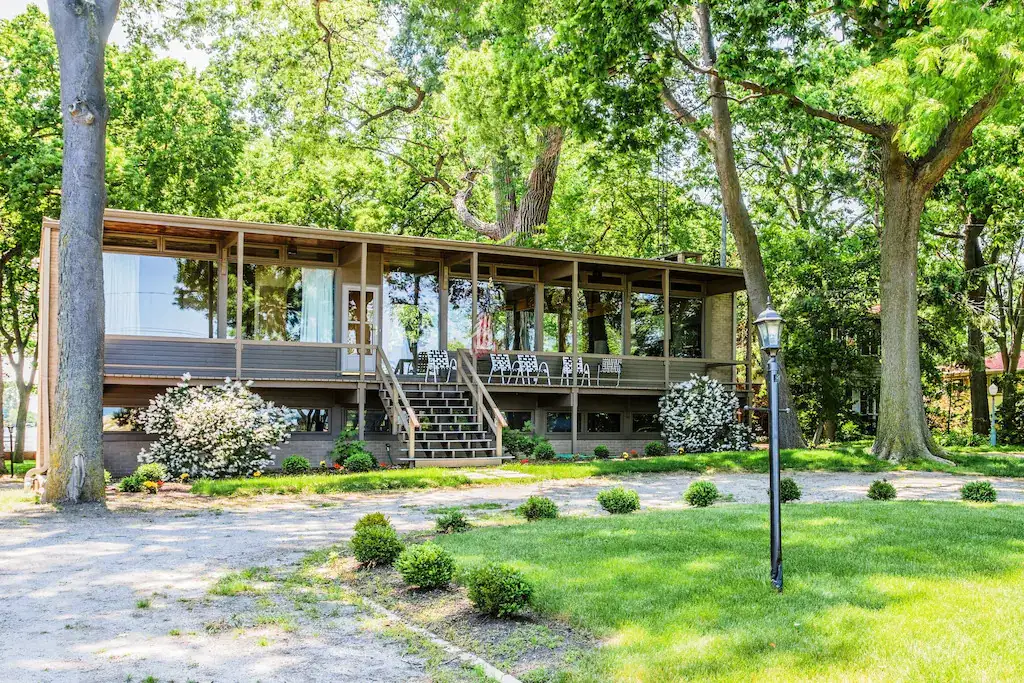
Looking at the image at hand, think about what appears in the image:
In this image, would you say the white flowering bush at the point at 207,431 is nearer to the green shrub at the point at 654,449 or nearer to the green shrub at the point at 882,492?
the green shrub at the point at 654,449

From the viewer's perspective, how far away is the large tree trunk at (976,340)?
81.9 ft

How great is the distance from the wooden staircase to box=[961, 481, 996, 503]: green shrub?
7836mm

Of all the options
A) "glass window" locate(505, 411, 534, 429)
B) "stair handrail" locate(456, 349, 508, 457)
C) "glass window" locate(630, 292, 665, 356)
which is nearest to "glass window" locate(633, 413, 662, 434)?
"glass window" locate(630, 292, 665, 356)

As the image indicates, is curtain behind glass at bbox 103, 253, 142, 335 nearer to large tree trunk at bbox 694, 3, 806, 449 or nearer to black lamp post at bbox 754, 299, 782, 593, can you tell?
large tree trunk at bbox 694, 3, 806, 449

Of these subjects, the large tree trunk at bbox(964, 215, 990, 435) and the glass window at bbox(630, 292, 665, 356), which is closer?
the glass window at bbox(630, 292, 665, 356)

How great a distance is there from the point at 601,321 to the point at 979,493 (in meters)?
11.8

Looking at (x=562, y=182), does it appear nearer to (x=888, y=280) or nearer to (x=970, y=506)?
(x=888, y=280)

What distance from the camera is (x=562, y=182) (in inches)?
1230

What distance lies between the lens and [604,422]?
71.7 ft

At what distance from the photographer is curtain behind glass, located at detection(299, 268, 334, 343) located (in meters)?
18.7

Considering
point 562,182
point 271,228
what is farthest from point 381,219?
point 271,228

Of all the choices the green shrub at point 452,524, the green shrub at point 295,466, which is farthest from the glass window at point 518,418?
the green shrub at point 452,524

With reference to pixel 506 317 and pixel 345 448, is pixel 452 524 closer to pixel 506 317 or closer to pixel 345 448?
pixel 345 448

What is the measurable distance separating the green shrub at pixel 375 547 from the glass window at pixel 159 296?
1077 cm
